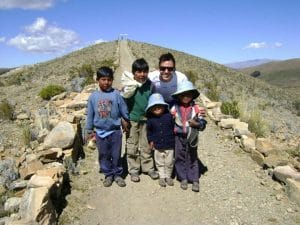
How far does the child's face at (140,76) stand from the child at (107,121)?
0.38m

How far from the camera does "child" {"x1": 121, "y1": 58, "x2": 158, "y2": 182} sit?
6.39 m

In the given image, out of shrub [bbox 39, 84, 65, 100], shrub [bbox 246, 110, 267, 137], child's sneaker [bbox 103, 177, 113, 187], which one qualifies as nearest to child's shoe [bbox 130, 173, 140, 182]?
child's sneaker [bbox 103, 177, 113, 187]

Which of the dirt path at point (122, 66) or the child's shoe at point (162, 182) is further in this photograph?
the dirt path at point (122, 66)

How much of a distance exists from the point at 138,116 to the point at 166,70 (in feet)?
2.90

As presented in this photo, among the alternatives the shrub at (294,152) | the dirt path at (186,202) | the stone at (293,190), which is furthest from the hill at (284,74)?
the stone at (293,190)

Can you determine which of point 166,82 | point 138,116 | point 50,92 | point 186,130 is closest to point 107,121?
point 138,116

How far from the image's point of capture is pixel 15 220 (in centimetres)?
489

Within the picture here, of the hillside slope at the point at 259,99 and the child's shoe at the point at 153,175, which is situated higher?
the child's shoe at the point at 153,175

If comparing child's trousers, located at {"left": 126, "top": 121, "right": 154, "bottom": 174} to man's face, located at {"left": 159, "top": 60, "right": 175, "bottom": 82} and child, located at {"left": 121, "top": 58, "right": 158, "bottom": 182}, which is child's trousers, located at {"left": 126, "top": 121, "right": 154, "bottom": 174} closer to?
child, located at {"left": 121, "top": 58, "right": 158, "bottom": 182}

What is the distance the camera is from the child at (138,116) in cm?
639

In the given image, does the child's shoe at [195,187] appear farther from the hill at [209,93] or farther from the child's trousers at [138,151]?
the hill at [209,93]

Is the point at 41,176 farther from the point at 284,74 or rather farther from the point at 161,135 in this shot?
the point at 284,74

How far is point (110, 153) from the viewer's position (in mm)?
6781

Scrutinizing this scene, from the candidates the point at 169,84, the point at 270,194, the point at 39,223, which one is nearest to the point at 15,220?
the point at 39,223
